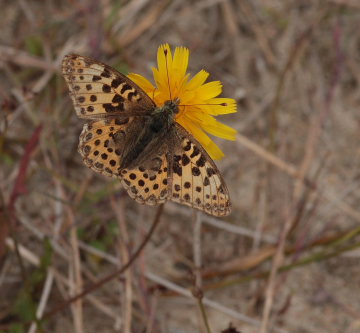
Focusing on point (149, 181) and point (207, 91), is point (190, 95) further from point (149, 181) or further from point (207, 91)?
point (149, 181)

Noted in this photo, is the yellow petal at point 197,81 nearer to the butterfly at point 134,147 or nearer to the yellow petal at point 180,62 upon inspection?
the yellow petal at point 180,62

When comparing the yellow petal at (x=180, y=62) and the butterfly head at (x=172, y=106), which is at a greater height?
the yellow petal at (x=180, y=62)

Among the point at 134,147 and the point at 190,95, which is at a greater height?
the point at 190,95

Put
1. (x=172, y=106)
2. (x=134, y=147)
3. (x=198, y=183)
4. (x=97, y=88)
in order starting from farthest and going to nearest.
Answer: (x=172, y=106) → (x=134, y=147) → (x=97, y=88) → (x=198, y=183)

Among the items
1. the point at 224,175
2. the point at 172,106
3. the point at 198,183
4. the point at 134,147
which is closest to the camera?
the point at 198,183

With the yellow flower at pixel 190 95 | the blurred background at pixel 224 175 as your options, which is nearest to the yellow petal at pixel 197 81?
the yellow flower at pixel 190 95

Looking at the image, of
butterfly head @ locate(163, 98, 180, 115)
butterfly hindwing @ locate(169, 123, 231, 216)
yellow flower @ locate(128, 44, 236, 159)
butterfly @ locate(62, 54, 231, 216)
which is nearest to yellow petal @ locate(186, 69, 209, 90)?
A: yellow flower @ locate(128, 44, 236, 159)

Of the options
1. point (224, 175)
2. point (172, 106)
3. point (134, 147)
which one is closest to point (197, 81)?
point (172, 106)
